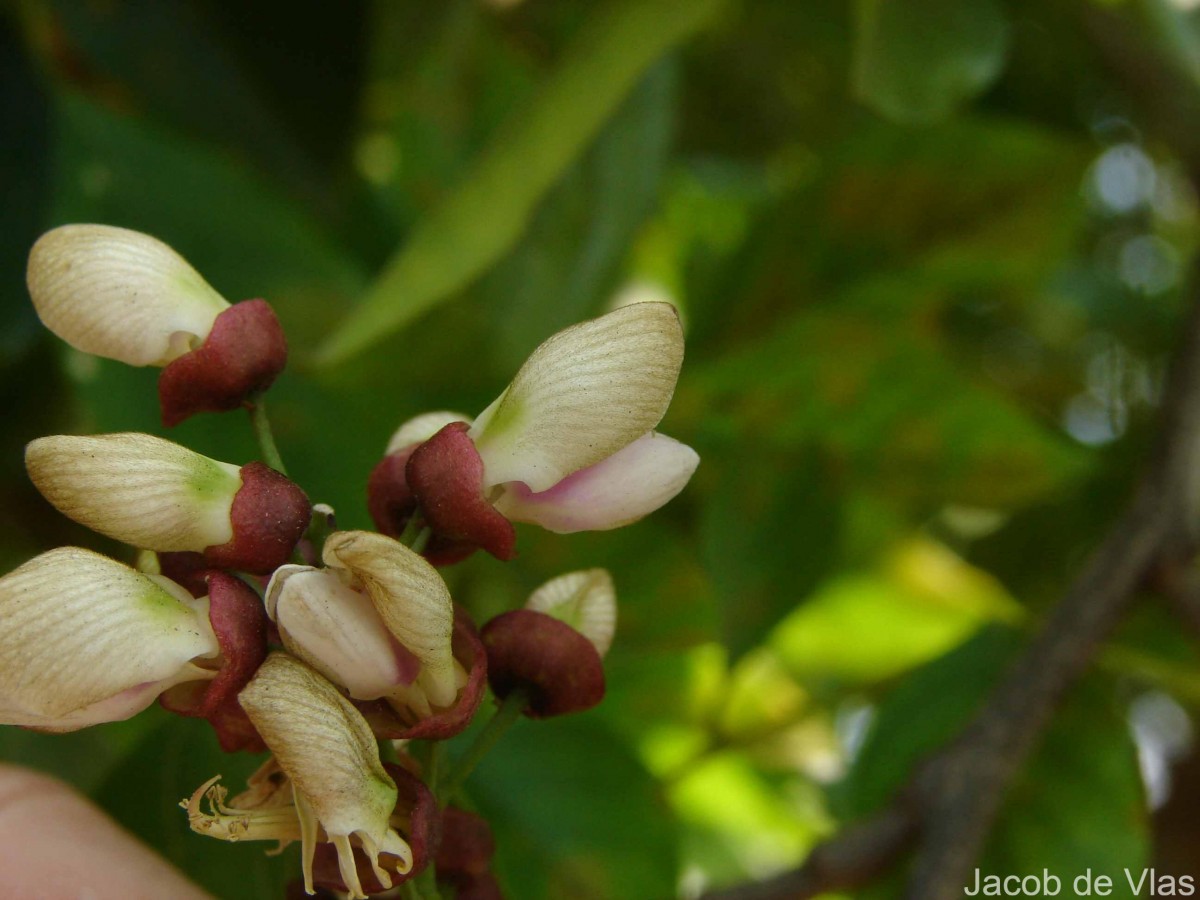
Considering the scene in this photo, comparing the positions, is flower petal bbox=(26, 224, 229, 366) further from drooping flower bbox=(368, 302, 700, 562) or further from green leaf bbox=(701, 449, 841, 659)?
green leaf bbox=(701, 449, 841, 659)

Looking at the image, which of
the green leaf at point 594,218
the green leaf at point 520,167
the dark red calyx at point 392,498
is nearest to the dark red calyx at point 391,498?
the dark red calyx at point 392,498

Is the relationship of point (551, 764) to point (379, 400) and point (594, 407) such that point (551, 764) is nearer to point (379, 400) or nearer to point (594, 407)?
point (379, 400)

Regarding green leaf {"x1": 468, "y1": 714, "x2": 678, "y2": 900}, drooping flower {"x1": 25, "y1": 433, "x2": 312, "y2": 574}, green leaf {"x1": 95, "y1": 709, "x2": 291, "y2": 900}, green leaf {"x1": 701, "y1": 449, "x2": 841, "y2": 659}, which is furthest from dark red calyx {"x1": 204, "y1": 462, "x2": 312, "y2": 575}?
green leaf {"x1": 701, "y1": 449, "x2": 841, "y2": 659}

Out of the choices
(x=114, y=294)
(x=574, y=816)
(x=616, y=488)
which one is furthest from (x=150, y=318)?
(x=574, y=816)

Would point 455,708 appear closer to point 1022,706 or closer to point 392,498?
point 392,498

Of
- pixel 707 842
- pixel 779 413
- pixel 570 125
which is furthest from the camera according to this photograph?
pixel 707 842

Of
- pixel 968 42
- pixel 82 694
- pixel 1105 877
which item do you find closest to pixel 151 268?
pixel 82 694

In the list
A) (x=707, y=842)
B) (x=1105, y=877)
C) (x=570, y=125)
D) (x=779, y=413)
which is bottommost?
(x=707, y=842)
